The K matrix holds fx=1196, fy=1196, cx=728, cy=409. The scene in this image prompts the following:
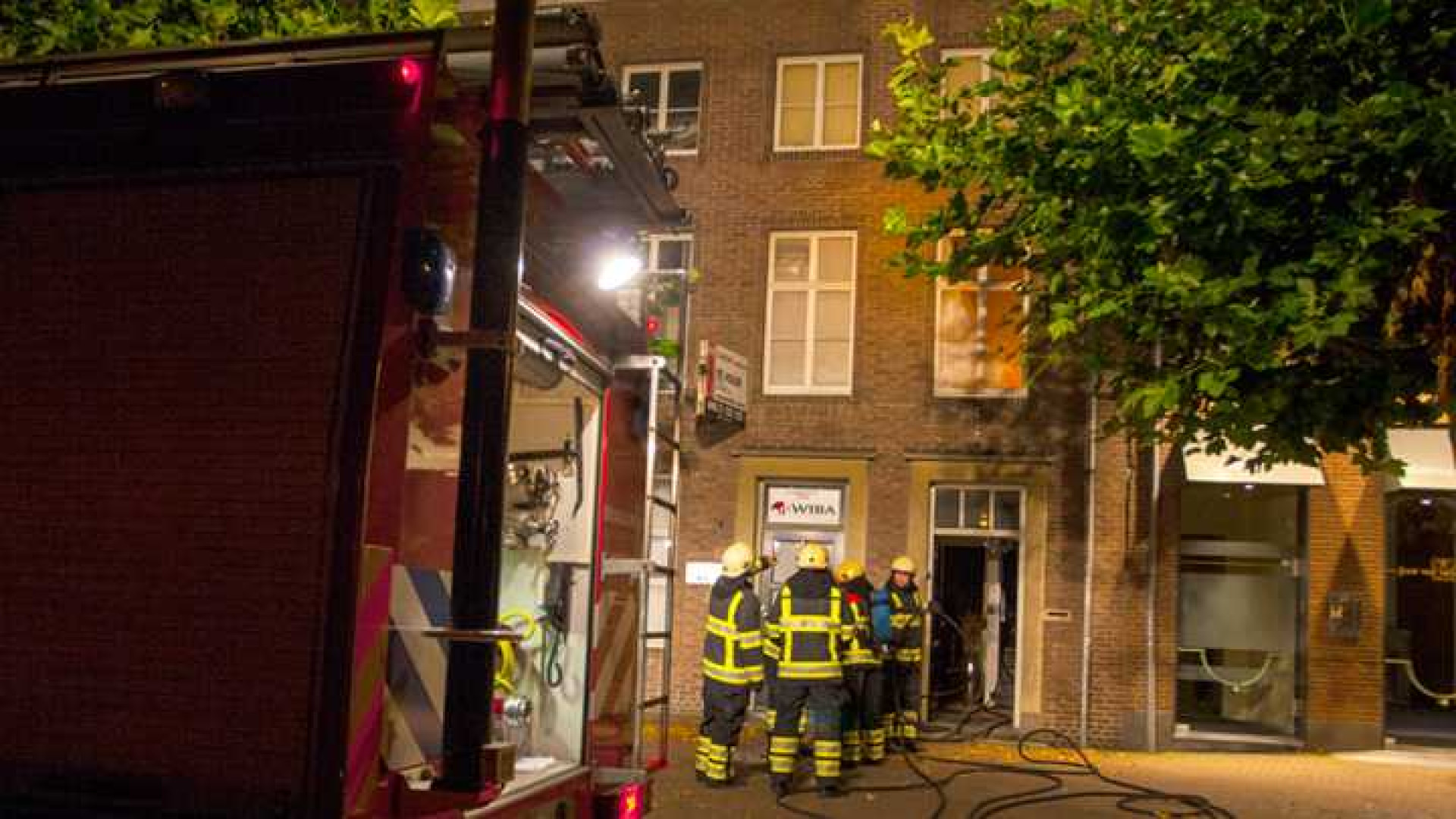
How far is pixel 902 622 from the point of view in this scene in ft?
38.2

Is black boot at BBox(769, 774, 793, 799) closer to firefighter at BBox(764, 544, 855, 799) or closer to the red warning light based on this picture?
firefighter at BBox(764, 544, 855, 799)

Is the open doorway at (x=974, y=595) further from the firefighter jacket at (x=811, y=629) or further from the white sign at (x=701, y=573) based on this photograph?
the firefighter jacket at (x=811, y=629)

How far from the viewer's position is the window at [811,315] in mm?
15078

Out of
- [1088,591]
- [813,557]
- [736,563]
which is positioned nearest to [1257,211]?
[813,557]

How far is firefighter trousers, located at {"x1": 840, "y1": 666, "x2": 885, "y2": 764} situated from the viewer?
10617mm

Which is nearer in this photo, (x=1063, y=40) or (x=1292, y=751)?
(x=1063, y=40)

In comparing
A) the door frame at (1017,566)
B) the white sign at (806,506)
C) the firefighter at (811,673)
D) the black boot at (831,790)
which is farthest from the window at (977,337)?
the black boot at (831,790)

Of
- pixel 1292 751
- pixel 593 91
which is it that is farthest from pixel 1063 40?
pixel 1292 751

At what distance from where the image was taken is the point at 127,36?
696 cm

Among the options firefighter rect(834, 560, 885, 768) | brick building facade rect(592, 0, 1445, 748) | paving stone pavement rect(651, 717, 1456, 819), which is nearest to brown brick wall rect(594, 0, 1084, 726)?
brick building facade rect(592, 0, 1445, 748)

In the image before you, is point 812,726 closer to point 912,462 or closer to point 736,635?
point 736,635

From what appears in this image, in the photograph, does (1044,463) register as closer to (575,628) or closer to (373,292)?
(575,628)

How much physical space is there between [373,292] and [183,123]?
700 millimetres

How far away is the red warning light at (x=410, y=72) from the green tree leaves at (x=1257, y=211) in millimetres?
4876
